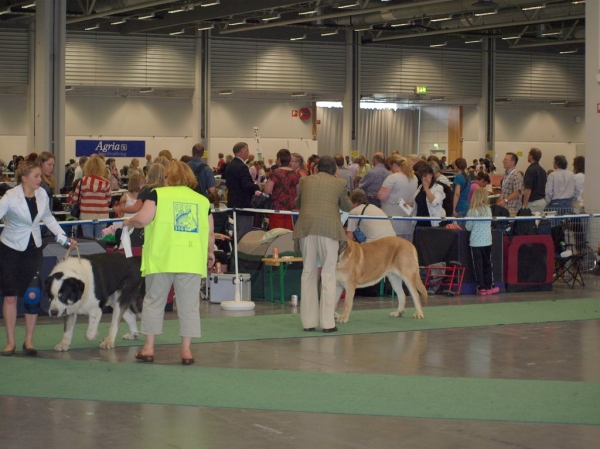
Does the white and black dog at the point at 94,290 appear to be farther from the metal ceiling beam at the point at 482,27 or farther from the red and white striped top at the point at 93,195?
the metal ceiling beam at the point at 482,27

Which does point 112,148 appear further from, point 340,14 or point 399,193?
point 399,193

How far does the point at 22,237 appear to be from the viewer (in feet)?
24.5

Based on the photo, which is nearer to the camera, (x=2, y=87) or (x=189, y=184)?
(x=189, y=184)

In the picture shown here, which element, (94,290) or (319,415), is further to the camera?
(94,290)

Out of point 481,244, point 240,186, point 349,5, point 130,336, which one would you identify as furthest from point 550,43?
point 130,336

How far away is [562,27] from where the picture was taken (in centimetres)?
2891

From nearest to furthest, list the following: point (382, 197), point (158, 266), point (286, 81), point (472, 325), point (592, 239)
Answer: point (158, 266), point (472, 325), point (382, 197), point (592, 239), point (286, 81)

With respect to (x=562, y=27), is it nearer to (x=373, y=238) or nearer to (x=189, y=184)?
(x=373, y=238)

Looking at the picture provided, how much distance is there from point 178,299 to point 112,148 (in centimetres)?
2055

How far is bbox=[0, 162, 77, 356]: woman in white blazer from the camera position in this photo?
7.44 meters

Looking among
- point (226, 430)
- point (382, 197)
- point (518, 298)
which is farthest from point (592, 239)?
point (226, 430)

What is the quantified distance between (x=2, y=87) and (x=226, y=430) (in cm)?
2383

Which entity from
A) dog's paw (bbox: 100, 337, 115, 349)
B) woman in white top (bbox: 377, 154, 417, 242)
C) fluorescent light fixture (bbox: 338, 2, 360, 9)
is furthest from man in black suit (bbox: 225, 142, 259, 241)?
fluorescent light fixture (bbox: 338, 2, 360, 9)

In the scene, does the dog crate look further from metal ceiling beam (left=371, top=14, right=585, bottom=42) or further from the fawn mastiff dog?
metal ceiling beam (left=371, top=14, right=585, bottom=42)
